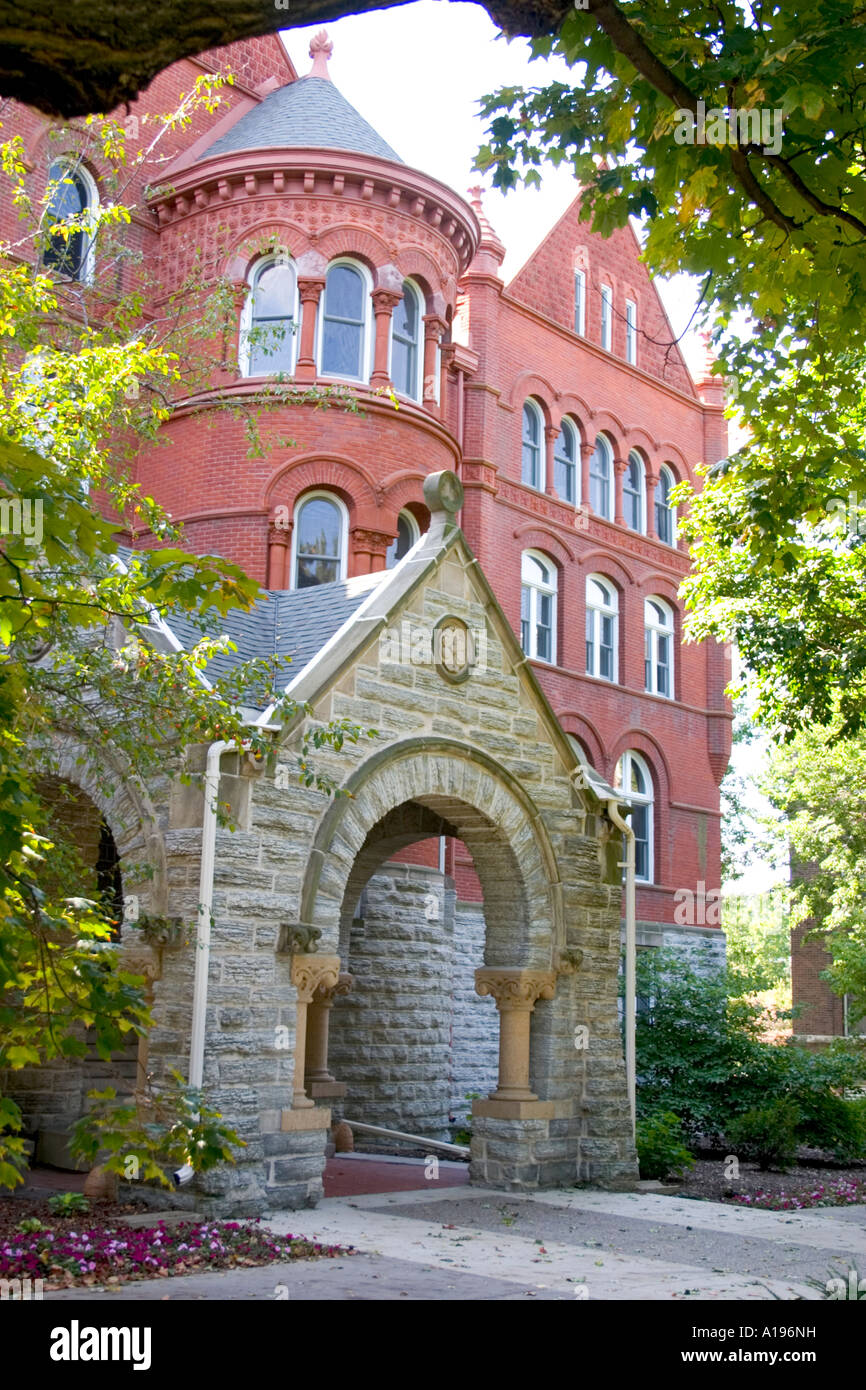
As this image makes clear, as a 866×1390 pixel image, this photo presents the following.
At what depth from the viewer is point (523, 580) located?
2514cm

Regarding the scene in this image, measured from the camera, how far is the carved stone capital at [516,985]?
1287 cm

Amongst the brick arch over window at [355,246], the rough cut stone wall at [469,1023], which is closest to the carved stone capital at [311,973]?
the rough cut stone wall at [469,1023]

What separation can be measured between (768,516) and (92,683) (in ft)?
15.6

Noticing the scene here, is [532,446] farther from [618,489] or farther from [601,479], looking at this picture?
[618,489]

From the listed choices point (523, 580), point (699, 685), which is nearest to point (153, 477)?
point (523, 580)

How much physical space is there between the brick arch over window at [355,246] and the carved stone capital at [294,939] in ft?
40.5

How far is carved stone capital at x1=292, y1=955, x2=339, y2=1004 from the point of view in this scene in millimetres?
10812

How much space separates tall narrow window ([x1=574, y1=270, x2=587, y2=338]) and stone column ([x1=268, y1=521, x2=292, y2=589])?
37.3 feet

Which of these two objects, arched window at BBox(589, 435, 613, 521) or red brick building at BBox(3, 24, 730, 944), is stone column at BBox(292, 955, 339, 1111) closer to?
red brick building at BBox(3, 24, 730, 944)

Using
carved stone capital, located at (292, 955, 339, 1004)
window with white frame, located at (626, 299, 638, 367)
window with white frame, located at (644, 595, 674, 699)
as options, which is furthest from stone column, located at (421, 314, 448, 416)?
carved stone capital, located at (292, 955, 339, 1004)

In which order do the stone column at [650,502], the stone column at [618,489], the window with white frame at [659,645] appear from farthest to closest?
the stone column at [650,502]
the window with white frame at [659,645]
the stone column at [618,489]

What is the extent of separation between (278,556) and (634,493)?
39.7 ft

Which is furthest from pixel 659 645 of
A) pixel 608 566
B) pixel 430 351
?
pixel 430 351

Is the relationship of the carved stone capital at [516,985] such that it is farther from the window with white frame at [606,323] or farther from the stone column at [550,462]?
the window with white frame at [606,323]
